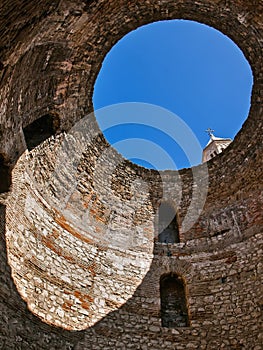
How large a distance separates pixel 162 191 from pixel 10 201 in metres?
4.53

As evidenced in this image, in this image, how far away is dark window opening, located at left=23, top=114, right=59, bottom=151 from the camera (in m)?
8.18

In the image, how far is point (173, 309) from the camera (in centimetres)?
807

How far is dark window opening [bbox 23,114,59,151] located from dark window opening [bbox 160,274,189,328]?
375 cm

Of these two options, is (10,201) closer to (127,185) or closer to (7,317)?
(7,317)

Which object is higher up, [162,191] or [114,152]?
[114,152]

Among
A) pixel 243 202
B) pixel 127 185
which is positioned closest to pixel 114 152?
pixel 127 185

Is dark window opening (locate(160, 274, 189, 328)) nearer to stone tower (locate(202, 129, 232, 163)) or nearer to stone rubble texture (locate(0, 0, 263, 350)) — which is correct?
stone rubble texture (locate(0, 0, 263, 350))

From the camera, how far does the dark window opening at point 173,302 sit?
782cm

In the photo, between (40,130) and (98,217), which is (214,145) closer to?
(98,217)

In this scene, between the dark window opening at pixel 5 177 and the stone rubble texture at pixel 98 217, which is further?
the dark window opening at pixel 5 177

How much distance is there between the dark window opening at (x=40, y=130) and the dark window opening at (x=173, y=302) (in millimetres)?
3747

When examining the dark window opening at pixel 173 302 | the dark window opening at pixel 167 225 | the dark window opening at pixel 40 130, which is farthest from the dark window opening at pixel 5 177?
the dark window opening at pixel 167 225

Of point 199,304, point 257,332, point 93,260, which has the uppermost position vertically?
point 93,260

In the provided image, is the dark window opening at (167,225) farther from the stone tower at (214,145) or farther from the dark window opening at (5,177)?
the stone tower at (214,145)
